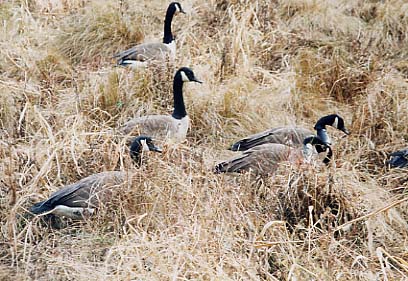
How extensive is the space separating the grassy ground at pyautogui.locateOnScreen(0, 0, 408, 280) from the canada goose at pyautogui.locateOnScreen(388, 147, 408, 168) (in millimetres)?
125

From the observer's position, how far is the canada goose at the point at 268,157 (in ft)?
14.1

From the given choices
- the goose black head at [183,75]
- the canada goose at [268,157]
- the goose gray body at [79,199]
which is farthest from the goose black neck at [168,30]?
the goose gray body at [79,199]

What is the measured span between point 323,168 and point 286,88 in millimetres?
1776

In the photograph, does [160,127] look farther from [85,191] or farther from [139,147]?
[85,191]

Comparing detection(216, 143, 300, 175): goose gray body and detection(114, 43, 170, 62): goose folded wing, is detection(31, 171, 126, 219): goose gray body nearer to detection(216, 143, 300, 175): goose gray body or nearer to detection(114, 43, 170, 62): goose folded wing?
detection(216, 143, 300, 175): goose gray body

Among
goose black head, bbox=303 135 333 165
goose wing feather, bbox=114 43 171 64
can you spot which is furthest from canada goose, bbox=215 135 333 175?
goose wing feather, bbox=114 43 171 64

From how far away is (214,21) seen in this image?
22.4 feet

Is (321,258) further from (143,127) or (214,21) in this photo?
(214,21)

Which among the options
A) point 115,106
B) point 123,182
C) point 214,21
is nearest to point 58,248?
point 123,182

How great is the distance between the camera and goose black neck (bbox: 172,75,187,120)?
16.6ft

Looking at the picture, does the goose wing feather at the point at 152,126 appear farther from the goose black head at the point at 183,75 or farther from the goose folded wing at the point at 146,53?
the goose folded wing at the point at 146,53

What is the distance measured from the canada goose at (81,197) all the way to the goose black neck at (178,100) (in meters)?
1.17

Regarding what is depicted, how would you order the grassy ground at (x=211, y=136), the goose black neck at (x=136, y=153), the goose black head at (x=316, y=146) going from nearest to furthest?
the grassy ground at (x=211, y=136), the goose black neck at (x=136, y=153), the goose black head at (x=316, y=146)

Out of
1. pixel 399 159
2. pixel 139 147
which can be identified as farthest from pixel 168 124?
pixel 399 159
